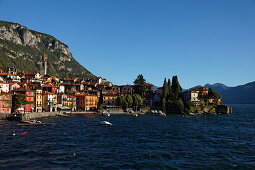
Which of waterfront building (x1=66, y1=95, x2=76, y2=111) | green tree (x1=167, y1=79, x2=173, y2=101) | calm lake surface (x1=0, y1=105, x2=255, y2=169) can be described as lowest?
calm lake surface (x1=0, y1=105, x2=255, y2=169)

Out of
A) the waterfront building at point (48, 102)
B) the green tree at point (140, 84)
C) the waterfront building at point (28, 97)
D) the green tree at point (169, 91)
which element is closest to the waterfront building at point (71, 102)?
the waterfront building at point (48, 102)

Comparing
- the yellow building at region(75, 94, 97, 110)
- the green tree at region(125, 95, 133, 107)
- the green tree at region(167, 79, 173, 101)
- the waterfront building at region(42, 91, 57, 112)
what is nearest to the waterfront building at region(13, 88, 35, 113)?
the waterfront building at region(42, 91, 57, 112)

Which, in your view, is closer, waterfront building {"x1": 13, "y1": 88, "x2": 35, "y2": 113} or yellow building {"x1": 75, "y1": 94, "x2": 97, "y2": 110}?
waterfront building {"x1": 13, "y1": 88, "x2": 35, "y2": 113}

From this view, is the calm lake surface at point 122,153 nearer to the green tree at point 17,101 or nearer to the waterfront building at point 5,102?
the waterfront building at point 5,102

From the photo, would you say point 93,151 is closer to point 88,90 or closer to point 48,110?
point 48,110

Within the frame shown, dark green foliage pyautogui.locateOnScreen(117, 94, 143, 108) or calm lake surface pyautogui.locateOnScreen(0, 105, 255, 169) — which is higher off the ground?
dark green foliage pyautogui.locateOnScreen(117, 94, 143, 108)

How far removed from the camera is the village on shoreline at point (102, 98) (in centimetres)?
10262

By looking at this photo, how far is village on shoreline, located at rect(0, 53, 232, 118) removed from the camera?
10262 centimetres

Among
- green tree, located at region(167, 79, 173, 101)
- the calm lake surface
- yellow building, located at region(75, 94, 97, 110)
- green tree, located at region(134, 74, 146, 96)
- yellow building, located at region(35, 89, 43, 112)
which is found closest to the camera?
the calm lake surface

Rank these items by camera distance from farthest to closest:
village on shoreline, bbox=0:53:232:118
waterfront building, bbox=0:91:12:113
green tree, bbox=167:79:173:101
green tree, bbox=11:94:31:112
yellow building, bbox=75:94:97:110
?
green tree, bbox=167:79:173:101 → yellow building, bbox=75:94:97:110 → village on shoreline, bbox=0:53:232:118 → green tree, bbox=11:94:31:112 → waterfront building, bbox=0:91:12:113

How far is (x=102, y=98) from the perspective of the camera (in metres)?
142

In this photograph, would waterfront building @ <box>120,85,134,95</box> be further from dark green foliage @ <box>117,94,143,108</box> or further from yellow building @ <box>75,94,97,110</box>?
yellow building @ <box>75,94,97,110</box>

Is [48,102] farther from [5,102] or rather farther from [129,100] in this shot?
[129,100]

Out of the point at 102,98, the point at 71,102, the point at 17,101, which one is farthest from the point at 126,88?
the point at 17,101
